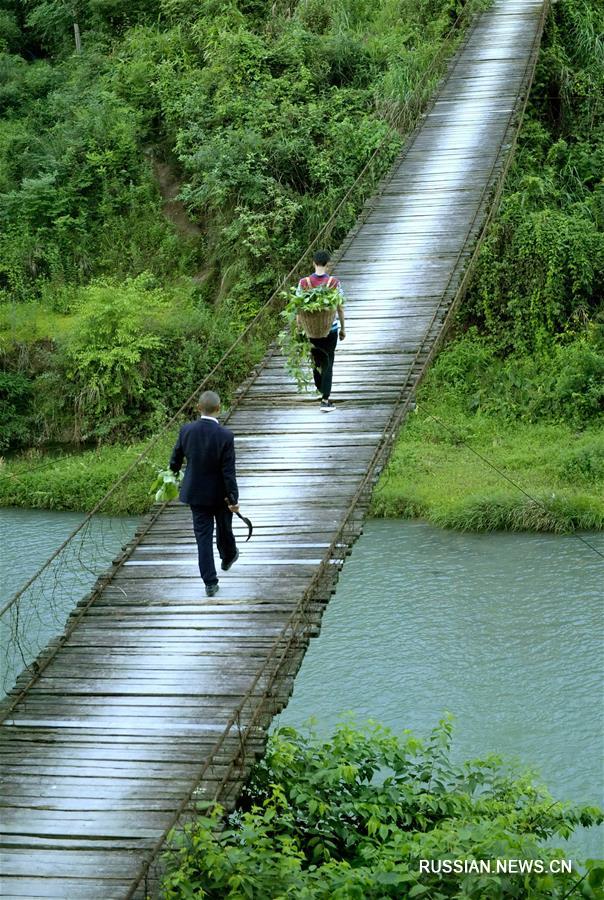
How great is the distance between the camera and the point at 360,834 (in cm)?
663

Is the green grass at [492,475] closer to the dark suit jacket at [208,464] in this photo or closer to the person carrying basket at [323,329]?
the person carrying basket at [323,329]

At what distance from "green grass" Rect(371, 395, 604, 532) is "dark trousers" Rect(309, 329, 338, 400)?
4.55 m

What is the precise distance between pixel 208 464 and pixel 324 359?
9.17 feet

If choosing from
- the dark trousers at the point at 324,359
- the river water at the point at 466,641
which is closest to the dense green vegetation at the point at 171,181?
the river water at the point at 466,641

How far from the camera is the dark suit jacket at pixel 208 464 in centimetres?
716

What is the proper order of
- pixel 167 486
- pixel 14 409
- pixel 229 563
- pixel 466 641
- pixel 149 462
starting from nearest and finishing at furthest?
pixel 229 563
pixel 167 486
pixel 466 641
pixel 149 462
pixel 14 409

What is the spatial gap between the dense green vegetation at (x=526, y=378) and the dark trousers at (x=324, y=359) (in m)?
4.83

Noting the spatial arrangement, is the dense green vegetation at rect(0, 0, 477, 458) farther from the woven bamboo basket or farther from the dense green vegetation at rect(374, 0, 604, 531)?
the woven bamboo basket

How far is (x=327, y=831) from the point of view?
659 centimetres

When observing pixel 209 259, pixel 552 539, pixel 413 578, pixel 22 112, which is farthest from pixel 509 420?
pixel 22 112

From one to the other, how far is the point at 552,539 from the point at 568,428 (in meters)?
1.81

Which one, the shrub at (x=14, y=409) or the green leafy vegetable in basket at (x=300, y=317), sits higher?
the green leafy vegetable in basket at (x=300, y=317)

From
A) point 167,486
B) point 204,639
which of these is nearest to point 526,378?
point 167,486

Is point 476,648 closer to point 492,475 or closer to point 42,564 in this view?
point 492,475
